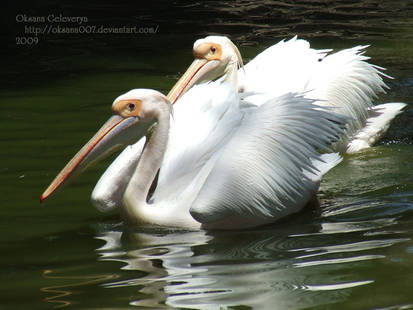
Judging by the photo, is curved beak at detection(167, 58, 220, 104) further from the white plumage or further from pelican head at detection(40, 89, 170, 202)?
pelican head at detection(40, 89, 170, 202)

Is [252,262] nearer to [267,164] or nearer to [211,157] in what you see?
[267,164]

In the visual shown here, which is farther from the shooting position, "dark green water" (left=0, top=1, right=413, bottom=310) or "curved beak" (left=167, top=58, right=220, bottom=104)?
"curved beak" (left=167, top=58, right=220, bottom=104)

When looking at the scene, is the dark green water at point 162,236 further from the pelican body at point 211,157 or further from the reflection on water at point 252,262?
the pelican body at point 211,157

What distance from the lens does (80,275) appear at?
3842 mm

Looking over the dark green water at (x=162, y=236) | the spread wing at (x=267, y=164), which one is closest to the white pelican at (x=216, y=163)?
the spread wing at (x=267, y=164)

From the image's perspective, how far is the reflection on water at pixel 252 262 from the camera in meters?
3.38

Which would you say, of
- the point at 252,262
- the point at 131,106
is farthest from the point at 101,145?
the point at 252,262

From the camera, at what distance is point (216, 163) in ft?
14.3

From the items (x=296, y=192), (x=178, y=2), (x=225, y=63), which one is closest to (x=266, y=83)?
(x=225, y=63)

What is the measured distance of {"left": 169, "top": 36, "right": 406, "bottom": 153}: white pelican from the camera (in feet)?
19.3

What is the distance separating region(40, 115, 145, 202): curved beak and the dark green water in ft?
1.08

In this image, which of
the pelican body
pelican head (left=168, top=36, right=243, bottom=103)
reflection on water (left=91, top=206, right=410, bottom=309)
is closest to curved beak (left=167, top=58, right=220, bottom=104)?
pelican head (left=168, top=36, right=243, bottom=103)

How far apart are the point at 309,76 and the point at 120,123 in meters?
1.87

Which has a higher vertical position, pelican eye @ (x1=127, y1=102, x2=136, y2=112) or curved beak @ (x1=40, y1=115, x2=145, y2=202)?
pelican eye @ (x1=127, y1=102, x2=136, y2=112)
